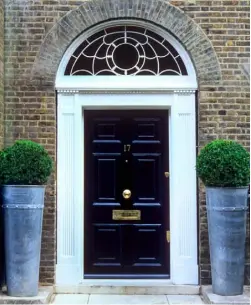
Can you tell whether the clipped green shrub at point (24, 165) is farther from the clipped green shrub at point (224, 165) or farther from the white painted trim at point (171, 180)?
the clipped green shrub at point (224, 165)

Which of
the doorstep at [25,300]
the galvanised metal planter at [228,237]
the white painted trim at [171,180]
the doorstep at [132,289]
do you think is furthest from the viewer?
the white painted trim at [171,180]

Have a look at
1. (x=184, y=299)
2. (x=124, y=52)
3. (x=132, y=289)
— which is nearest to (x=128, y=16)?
(x=124, y=52)

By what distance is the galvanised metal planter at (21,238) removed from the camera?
6121mm

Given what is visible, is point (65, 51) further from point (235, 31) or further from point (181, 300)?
point (181, 300)

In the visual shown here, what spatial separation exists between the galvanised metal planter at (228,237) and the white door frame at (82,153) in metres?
0.67

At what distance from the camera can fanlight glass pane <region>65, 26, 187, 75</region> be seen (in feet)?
23.4

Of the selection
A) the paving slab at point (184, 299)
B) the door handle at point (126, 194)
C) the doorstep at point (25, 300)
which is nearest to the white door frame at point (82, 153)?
the paving slab at point (184, 299)

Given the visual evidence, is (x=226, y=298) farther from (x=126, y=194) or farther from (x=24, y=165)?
(x=24, y=165)

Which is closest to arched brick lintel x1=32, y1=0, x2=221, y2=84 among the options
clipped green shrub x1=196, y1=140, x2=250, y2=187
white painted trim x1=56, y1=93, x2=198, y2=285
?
white painted trim x1=56, y1=93, x2=198, y2=285

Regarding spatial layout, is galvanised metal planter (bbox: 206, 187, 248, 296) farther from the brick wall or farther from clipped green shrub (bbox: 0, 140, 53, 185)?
clipped green shrub (bbox: 0, 140, 53, 185)

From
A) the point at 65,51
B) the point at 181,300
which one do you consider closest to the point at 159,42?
the point at 65,51

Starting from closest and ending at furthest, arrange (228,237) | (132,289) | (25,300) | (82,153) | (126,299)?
(25,300), (228,237), (126,299), (132,289), (82,153)

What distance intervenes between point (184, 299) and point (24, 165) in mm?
2611

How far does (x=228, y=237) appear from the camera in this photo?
6.24m
